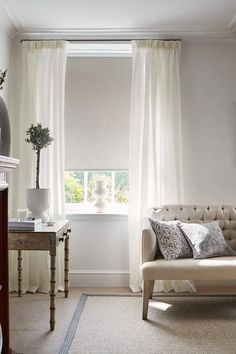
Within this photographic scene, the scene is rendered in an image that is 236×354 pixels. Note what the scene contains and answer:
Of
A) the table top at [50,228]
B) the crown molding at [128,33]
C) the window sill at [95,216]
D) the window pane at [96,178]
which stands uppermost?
the crown molding at [128,33]

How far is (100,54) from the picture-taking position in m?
4.66

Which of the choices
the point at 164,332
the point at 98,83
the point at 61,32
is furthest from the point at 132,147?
the point at 164,332

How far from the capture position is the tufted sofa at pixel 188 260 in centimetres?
335

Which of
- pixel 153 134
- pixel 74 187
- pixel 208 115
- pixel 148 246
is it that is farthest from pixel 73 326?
pixel 208 115

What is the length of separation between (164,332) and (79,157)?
2.13m

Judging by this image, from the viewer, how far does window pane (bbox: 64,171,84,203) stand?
15.5 feet

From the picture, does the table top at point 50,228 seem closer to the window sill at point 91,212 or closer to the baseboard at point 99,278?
the window sill at point 91,212

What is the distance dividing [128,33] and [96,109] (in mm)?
845

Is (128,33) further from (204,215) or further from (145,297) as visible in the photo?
(145,297)

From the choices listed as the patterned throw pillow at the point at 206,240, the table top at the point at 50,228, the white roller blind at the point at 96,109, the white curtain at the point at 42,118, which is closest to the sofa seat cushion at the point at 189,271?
the patterned throw pillow at the point at 206,240

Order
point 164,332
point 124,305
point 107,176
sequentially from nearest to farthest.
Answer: point 164,332 < point 124,305 < point 107,176

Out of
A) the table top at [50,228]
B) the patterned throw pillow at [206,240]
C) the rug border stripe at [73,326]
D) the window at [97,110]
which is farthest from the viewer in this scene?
the window at [97,110]

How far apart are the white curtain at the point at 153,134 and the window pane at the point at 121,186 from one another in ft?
1.13

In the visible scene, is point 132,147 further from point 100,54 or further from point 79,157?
point 100,54
